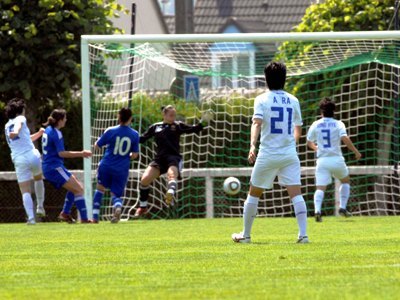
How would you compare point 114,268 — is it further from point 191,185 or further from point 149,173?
point 191,185

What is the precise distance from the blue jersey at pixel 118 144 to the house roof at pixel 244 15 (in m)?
26.1

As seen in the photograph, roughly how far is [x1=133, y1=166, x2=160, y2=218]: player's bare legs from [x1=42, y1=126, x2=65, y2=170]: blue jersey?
166 centimetres

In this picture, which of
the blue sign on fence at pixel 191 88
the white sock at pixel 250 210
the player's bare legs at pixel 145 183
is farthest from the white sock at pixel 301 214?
the blue sign on fence at pixel 191 88

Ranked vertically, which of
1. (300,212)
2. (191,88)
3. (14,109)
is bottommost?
(300,212)

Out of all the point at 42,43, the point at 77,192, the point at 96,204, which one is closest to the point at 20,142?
the point at 77,192

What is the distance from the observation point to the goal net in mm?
22359

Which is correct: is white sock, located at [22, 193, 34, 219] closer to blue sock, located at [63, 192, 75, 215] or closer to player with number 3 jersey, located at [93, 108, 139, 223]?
blue sock, located at [63, 192, 75, 215]

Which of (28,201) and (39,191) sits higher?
(39,191)

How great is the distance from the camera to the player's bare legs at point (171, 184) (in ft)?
63.6

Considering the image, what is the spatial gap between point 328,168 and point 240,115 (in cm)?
449

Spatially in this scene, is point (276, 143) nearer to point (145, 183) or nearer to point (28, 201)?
point (28, 201)

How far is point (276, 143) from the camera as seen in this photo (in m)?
12.2

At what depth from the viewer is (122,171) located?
19547 mm

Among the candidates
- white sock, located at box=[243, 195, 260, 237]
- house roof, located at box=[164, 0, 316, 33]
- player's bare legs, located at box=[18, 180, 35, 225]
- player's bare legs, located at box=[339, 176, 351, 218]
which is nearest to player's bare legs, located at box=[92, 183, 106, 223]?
player's bare legs, located at box=[18, 180, 35, 225]
